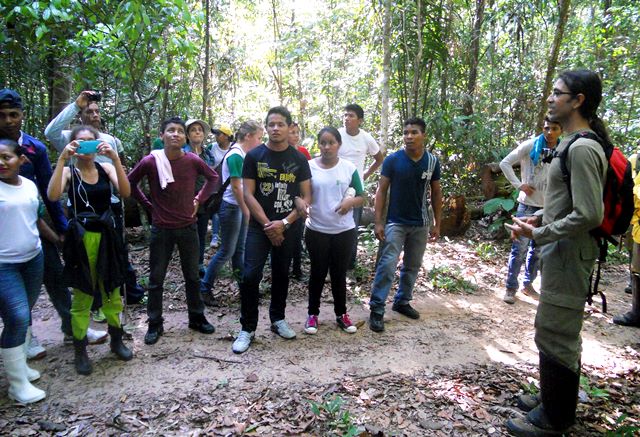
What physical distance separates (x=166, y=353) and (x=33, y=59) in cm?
559

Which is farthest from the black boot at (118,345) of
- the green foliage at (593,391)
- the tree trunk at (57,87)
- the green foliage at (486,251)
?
the green foliage at (486,251)

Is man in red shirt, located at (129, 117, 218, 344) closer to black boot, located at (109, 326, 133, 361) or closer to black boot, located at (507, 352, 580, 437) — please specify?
black boot, located at (109, 326, 133, 361)

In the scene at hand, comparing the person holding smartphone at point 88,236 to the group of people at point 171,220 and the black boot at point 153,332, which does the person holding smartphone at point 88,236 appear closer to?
the group of people at point 171,220

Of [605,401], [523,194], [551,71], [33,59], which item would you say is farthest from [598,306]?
[33,59]

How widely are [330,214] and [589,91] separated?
2340mm

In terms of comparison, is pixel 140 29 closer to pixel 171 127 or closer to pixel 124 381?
pixel 171 127

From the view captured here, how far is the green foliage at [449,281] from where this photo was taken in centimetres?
575

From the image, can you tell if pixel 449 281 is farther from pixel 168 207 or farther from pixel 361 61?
pixel 361 61

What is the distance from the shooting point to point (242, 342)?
3.87 meters

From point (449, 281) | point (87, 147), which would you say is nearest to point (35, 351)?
point (87, 147)

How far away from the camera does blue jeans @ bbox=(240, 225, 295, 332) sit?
3.87 meters

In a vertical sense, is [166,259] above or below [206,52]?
below

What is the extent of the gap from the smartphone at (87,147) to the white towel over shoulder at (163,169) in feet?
2.02

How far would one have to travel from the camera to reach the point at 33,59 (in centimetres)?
641
